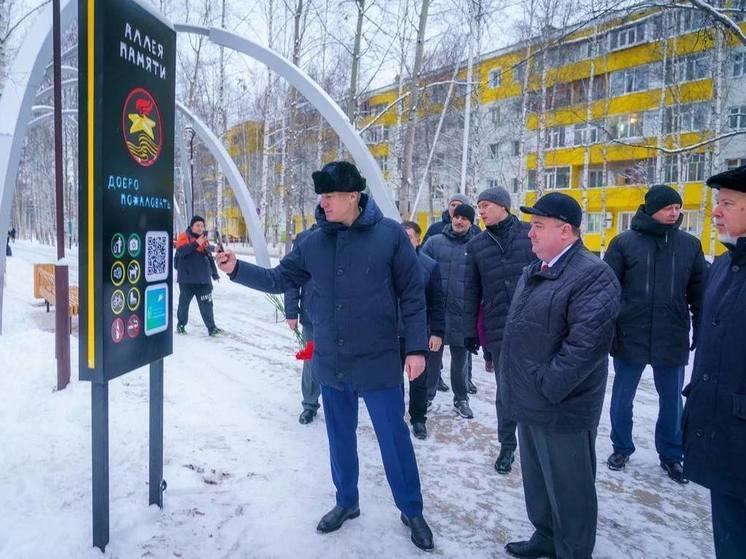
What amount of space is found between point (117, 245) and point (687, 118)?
26.9 metres

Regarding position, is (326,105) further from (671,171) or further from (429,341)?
(671,171)

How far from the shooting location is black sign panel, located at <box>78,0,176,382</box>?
7.37 feet

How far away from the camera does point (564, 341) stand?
93.8 inches

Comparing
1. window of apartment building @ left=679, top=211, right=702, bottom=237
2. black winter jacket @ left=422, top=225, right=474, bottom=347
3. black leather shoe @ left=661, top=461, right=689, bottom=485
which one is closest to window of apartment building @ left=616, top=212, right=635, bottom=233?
window of apartment building @ left=679, top=211, right=702, bottom=237

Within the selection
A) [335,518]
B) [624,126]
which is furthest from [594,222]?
[335,518]

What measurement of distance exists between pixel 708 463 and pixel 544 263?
3.59ft

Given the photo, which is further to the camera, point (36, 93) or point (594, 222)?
point (594, 222)

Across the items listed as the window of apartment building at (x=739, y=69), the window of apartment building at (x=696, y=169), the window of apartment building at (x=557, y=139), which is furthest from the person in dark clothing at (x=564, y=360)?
the window of apartment building at (x=557, y=139)

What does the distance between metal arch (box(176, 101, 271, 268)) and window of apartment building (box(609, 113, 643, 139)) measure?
2189 centimetres

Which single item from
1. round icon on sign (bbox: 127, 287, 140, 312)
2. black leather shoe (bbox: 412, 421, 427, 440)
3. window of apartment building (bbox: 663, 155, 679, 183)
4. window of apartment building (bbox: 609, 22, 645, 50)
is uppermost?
window of apartment building (bbox: 609, 22, 645, 50)

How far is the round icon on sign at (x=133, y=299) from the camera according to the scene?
8.40 feet

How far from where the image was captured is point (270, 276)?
3.12 metres

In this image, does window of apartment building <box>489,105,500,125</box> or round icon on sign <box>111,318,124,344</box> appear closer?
round icon on sign <box>111,318,124,344</box>

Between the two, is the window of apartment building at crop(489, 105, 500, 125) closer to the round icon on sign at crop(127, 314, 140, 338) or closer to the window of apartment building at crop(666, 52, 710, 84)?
the window of apartment building at crop(666, 52, 710, 84)
